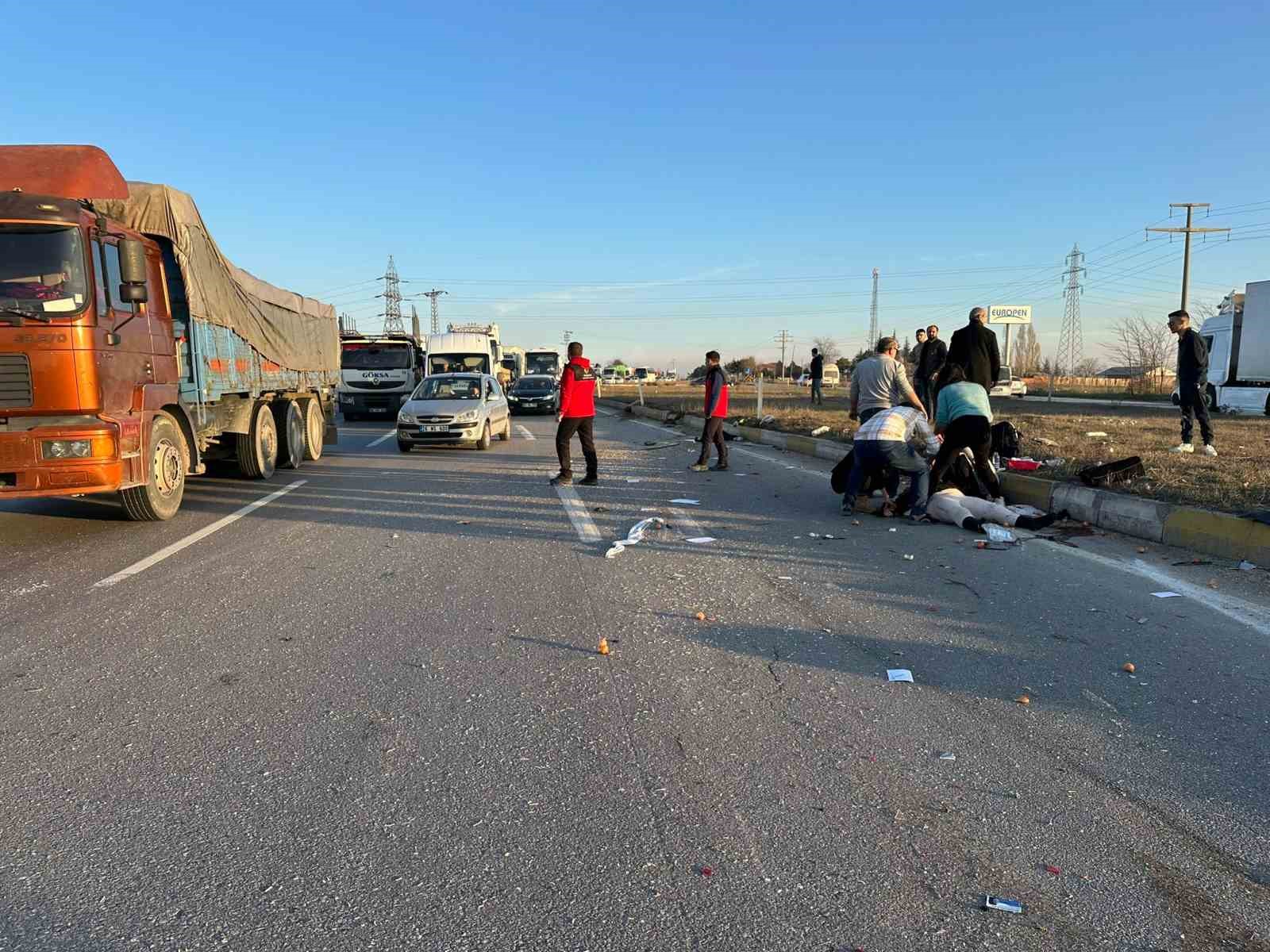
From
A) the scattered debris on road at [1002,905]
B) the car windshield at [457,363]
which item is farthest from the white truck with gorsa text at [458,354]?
the scattered debris on road at [1002,905]

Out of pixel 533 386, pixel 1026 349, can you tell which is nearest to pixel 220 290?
pixel 533 386

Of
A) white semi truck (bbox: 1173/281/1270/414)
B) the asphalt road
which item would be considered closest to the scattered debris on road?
the asphalt road

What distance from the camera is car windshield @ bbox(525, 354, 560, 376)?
1516 inches

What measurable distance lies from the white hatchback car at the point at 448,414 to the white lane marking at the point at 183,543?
511 centimetres

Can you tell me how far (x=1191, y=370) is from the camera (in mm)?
10992

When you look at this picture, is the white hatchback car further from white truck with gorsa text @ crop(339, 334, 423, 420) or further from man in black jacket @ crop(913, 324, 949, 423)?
white truck with gorsa text @ crop(339, 334, 423, 420)

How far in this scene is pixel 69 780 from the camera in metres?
3.18

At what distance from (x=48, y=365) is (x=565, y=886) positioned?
644cm

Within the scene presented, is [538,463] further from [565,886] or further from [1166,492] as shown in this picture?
[565,886]

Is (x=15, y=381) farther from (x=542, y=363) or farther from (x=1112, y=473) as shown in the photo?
(x=542, y=363)

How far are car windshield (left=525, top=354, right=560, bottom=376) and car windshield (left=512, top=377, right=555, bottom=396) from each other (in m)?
8.25

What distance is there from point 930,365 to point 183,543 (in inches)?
426

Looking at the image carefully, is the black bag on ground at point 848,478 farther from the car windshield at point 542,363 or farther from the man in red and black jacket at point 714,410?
the car windshield at point 542,363

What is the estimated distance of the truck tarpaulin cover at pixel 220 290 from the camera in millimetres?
8656
